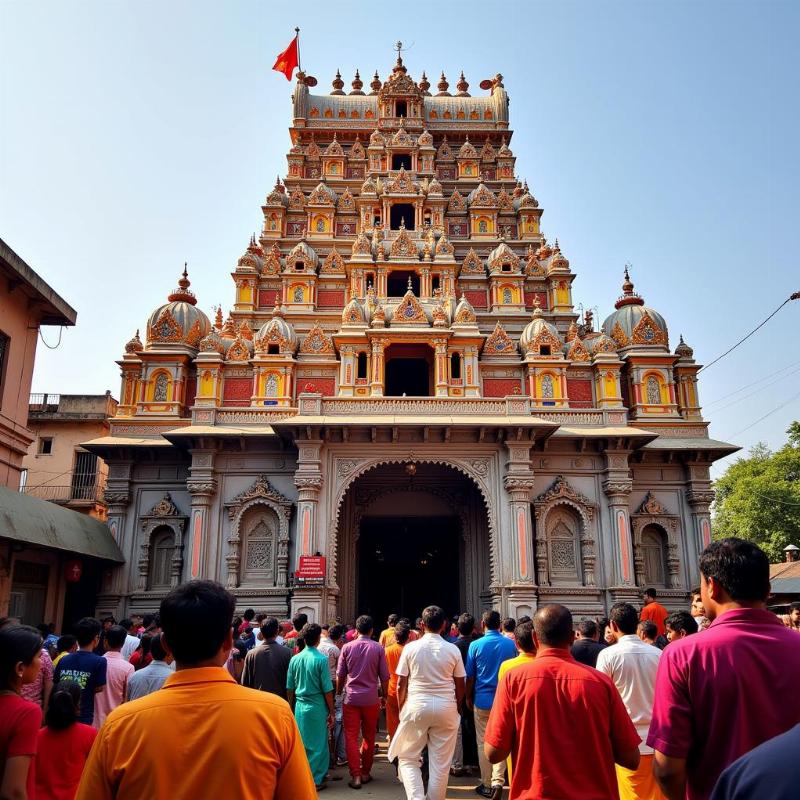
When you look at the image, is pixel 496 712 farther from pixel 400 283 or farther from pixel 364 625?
pixel 400 283

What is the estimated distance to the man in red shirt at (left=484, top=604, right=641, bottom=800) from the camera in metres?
3.45

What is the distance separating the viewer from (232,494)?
19641 mm

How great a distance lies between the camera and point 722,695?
9.18ft

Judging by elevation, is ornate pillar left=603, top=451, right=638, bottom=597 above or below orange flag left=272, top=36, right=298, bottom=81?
below

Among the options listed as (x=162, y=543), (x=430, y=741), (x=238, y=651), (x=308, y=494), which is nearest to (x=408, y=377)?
(x=308, y=494)

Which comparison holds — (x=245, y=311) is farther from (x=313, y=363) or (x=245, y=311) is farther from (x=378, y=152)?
(x=378, y=152)

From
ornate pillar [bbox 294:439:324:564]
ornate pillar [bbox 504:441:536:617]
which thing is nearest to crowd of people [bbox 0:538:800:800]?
ornate pillar [bbox 504:441:536:617]

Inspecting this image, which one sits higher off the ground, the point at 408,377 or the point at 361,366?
the point at 408,377

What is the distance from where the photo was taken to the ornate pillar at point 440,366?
70.4 feet

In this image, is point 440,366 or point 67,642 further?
point 440,366

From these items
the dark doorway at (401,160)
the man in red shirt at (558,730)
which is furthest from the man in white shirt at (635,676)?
the dark doorway at (401,160)

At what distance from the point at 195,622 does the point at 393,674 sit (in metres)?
6.98

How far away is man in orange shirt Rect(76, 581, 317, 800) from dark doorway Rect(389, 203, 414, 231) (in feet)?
87.9

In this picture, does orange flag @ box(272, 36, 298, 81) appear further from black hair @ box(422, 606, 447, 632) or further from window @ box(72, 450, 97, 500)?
black hair @ box(422, 606, 447, 632)
